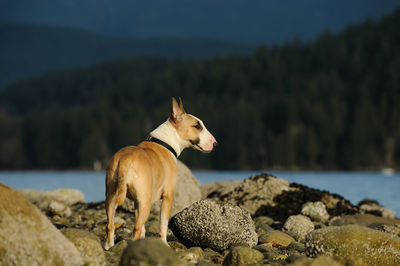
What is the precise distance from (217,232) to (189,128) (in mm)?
2160

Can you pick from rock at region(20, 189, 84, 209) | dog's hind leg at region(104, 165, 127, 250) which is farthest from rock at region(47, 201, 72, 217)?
dog's hind leg at region(104, 165, 127, 250)

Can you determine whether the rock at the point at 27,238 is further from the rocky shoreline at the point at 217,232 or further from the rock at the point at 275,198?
the rock at the point at 275,198

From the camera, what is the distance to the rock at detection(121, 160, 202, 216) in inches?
570

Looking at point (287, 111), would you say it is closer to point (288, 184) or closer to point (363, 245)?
point (288, 184)

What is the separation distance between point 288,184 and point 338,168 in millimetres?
84667

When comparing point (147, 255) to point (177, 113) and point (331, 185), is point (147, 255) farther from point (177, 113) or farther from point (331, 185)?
point (331, 185)

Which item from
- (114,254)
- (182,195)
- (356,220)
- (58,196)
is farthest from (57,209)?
(356,220)

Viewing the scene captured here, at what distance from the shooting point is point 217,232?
31.3 feet

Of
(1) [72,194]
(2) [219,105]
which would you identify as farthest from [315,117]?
(1) [72,194]

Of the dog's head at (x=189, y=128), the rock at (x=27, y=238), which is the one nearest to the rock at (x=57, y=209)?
the dog's head at (x=189, y=128)

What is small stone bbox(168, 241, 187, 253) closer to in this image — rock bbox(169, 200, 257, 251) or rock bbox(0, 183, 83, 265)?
rock bbox(169, 200, 257, 251)

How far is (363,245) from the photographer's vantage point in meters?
8.23

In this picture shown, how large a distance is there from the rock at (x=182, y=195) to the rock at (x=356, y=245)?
21.2 ft

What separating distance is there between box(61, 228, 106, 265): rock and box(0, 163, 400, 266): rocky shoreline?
0.04 feet
